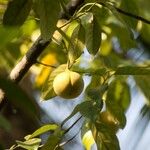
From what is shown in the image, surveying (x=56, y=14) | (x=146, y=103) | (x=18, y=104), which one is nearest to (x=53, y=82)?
(x=56, y=14)

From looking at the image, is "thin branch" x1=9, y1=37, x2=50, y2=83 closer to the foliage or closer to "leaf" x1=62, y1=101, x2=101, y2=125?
the foliage

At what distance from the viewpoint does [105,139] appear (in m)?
1.10

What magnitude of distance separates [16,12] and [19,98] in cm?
38

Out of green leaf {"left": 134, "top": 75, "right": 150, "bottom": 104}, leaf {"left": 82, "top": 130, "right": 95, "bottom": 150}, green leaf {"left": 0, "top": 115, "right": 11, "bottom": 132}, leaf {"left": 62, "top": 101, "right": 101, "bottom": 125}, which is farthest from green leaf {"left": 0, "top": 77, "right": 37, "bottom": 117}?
Result: green leaf {"left": 134, "top": 75, "right": 150, "bottom": 104}

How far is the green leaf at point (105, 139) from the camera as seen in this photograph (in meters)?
1.10

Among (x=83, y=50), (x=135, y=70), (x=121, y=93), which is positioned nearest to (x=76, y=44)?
(x=83, y=50)

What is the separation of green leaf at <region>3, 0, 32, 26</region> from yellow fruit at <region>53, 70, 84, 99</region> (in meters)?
0.20

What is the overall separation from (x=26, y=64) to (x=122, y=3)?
39 centimetres

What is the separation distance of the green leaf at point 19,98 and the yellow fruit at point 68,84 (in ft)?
1.81

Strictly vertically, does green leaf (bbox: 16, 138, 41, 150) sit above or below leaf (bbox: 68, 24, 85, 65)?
below

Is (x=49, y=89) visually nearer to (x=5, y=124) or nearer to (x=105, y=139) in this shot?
(x=105, y=139)

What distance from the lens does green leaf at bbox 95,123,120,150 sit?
43.2 inches

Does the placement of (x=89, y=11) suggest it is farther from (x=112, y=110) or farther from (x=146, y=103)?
(x=146, y=103)

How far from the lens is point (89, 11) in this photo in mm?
1124
